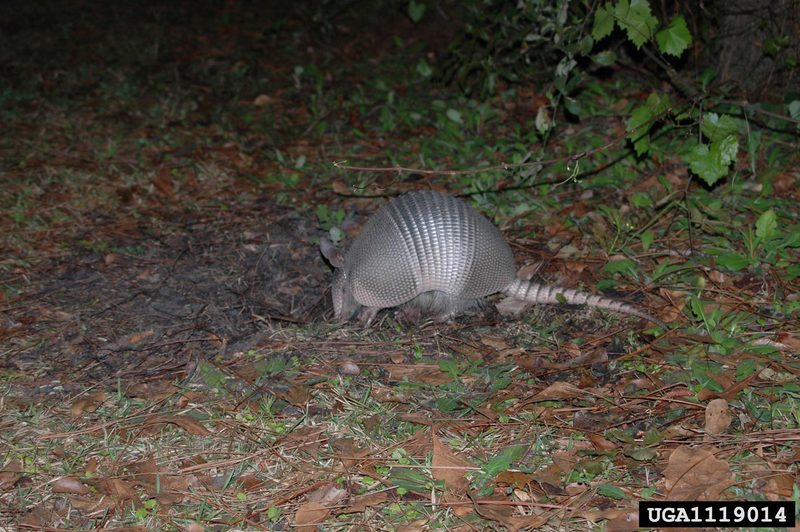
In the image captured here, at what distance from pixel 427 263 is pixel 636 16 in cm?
199

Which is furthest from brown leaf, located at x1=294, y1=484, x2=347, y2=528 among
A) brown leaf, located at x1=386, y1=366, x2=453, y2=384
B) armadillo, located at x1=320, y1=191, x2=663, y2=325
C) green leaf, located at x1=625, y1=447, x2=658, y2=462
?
armadillo, located at x1=320, y1=191, x2=663, y2=325

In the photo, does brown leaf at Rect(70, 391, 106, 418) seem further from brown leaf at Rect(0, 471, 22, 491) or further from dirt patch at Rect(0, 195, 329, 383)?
brown leaf at Rect(0, 471, 22, 491)

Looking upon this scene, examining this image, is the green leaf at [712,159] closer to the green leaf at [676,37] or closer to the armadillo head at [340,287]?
Result: the green leaf at [676,37]

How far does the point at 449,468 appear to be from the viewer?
3279 mm

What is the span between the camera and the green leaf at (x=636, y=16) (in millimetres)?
4473

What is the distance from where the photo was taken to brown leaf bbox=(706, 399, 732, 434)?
11.0 ft

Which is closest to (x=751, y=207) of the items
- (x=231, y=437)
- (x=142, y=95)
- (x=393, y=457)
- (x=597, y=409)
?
(x=597, y=409)

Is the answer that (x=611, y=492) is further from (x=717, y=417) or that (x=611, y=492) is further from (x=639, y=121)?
(x=639, y=121)

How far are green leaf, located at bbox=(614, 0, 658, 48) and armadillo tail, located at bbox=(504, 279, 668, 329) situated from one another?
64.5 inches

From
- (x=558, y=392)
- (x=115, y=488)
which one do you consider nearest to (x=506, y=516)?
(x=558, y=392)

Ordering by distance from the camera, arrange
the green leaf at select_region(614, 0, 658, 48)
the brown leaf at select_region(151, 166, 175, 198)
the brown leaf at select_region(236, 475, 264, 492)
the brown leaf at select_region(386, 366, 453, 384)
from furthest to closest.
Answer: the brown leaf at select_region(151, 166, 175, 198), the green leaf at select_region(614, 0, 658, 48), the brown leaf at select_region(386, 366, 453, 384), the brown leaf at select_region(236, 475, 264, 492)

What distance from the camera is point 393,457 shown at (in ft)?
11.2

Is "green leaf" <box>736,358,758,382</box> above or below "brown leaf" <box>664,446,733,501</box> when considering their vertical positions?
above

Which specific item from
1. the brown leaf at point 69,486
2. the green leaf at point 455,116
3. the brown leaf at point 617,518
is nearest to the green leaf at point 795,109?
the green leaf at point 455,116
